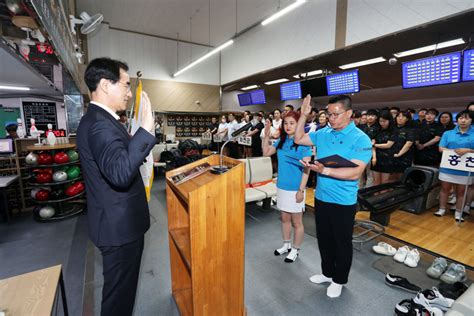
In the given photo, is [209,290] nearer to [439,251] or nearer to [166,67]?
[439,251]

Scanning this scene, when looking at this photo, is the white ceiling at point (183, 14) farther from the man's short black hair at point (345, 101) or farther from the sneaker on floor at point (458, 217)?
the sneaker on floor at point (458, 217)

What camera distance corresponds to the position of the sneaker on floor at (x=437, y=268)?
7.57ft

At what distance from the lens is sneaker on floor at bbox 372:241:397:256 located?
2.73 metres

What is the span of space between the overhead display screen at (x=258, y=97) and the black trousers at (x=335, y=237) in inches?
254

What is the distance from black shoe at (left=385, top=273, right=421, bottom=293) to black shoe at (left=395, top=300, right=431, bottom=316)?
1.09ft

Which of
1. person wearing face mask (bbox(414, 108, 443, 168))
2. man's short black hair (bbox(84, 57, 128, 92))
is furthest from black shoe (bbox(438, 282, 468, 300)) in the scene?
man's short black hair (bbox(84, 57, 128, 92))

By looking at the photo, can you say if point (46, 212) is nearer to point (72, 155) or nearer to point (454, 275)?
point (72, 155)


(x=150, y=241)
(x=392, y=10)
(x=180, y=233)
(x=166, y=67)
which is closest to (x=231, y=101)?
(x=166, y=67)

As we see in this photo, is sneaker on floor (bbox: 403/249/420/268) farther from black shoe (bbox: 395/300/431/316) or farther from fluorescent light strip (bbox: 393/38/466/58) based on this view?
Answer: fluorescent light strip (bbox: 393/38/466/58)

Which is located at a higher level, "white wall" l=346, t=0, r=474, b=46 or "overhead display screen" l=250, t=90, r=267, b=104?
"white wall" l=346, t=0, r=474, b=46

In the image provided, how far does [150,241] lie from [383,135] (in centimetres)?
426

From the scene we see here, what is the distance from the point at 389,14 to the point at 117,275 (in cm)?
558

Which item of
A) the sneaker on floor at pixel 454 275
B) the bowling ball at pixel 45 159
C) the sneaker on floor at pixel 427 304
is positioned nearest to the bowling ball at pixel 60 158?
the bowling ball at pixel 45 159

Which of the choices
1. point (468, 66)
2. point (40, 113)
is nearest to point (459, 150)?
point (468, 66)
